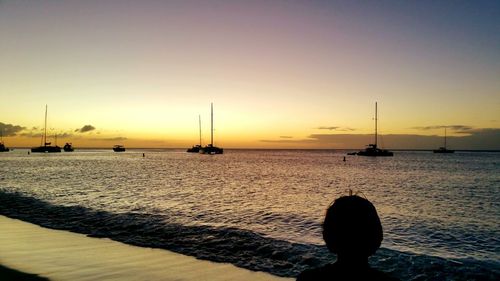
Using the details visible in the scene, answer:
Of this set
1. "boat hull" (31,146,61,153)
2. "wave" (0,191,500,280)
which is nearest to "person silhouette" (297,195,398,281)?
"wave" (0,191,500,280)

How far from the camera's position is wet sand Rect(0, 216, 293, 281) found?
904 centimetres

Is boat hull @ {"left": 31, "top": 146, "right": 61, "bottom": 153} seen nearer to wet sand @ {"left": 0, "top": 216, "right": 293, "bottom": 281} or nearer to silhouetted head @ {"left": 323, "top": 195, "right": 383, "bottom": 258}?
wet sand @ {"left": 0, "top": 216, "right": 293, "bottom": 281}

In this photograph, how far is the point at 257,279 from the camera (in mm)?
9461

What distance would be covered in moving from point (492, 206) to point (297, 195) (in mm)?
14329

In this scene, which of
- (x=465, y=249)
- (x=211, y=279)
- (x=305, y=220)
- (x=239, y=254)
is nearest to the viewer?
(x=211, y=279)

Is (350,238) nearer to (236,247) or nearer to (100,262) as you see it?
(100,262)

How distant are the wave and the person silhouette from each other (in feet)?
26.3

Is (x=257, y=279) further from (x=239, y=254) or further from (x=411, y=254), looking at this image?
(x=411, y=254)

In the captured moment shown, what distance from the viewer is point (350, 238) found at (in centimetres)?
245

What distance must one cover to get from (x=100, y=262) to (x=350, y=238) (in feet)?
31.1

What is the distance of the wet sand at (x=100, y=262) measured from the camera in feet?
29.7

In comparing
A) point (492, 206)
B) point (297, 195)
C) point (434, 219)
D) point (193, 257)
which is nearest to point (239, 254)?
point (193, 257)

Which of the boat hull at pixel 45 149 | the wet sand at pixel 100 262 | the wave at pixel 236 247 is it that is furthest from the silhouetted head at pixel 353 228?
the boat hull at pixel 45 149

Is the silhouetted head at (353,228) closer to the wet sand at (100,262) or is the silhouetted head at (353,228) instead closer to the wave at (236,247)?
the wet sand at (100,262)
